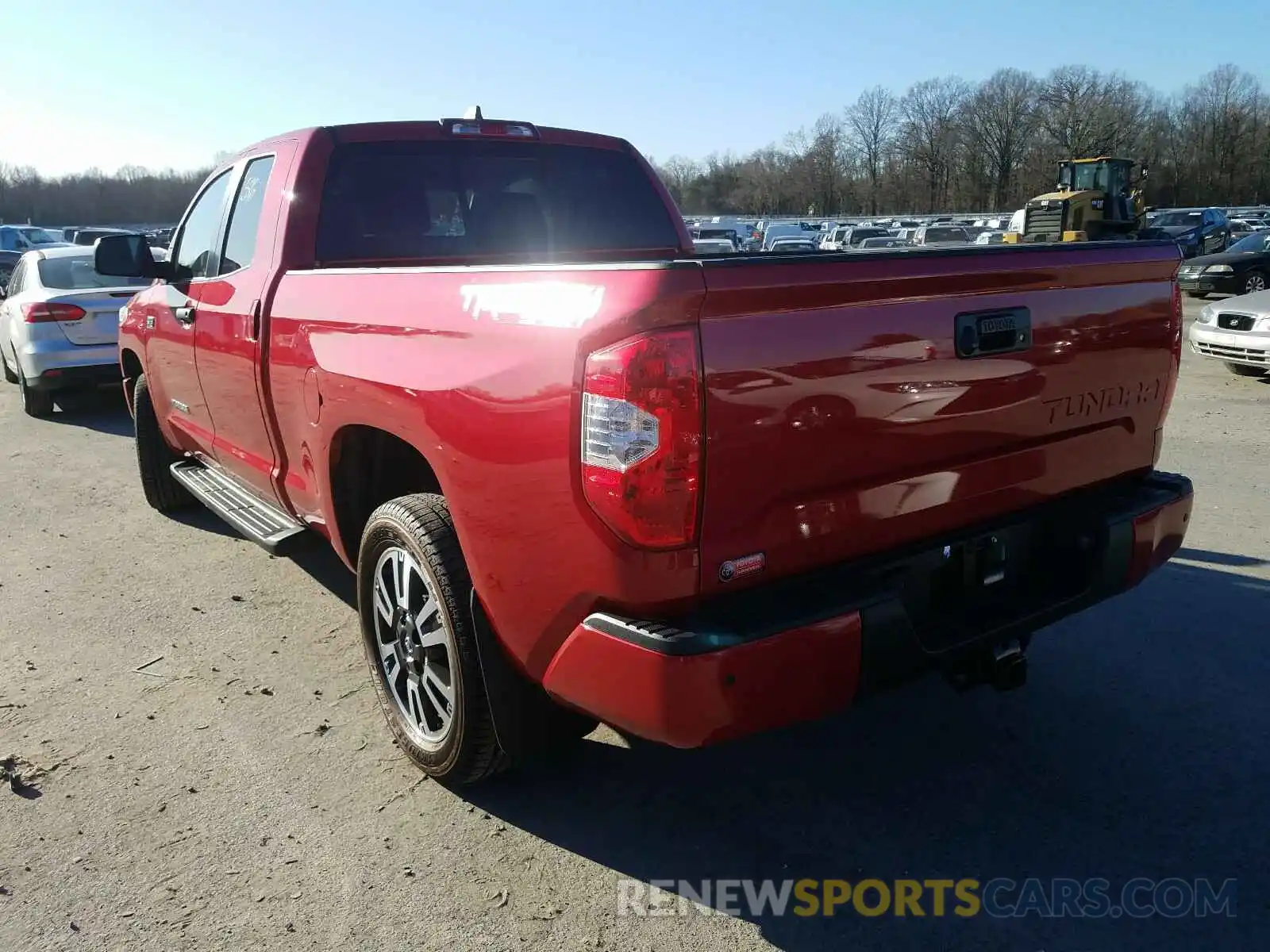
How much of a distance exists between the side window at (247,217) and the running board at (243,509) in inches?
41.2

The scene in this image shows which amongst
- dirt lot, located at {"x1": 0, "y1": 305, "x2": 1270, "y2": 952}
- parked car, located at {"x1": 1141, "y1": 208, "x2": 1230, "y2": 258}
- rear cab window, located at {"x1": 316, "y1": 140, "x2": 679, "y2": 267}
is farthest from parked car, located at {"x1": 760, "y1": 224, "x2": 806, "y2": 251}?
dirt lot, located at {"x1": 0, "y1": 305, "x2": 1270, "y2": 952}

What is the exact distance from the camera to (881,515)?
247 cm

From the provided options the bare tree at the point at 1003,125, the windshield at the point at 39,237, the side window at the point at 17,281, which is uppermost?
the bare tree at the point at 1003,125

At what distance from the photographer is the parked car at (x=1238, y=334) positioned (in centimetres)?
983

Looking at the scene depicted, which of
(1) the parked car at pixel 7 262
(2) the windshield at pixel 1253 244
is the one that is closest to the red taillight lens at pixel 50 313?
(2) the windshield at pixel 1253 244

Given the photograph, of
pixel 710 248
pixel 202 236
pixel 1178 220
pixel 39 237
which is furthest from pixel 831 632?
pixel 1178 220

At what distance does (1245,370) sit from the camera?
1062cm

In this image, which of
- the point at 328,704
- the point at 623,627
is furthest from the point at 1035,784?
the point at 328,704

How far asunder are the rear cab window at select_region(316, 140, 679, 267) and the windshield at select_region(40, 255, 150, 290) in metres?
7.25

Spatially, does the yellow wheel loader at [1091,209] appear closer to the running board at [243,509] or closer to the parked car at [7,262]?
the running board at [243,509]

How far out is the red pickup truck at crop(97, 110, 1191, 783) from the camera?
2123mm

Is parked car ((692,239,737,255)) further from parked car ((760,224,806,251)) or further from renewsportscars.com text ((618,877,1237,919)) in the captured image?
parked car ((760,224,806,251))

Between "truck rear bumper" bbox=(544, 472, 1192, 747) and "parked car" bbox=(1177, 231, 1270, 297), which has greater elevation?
"parked car" bbox=(1177, 231, 1270, 297)

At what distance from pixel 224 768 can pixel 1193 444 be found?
7.10 m
